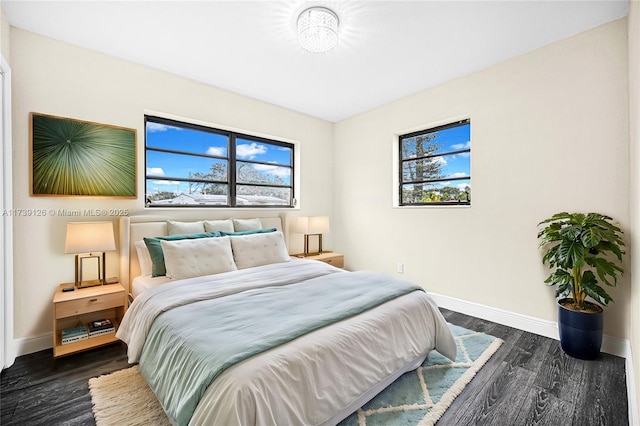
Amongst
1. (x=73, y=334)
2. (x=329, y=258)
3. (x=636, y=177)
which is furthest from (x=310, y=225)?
(x=636, y=177)

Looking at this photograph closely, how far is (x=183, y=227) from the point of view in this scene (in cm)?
298

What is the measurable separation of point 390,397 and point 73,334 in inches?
103

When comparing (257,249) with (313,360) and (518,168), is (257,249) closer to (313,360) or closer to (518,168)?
(313,360)

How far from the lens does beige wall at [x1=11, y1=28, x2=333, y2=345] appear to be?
92.6 inches

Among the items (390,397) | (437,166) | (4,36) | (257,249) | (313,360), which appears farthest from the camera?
(437,166)

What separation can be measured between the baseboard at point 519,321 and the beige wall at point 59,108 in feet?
11.0

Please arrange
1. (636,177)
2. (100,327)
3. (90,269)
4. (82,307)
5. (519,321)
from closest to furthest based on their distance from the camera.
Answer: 1. (636,177)
2. (82,307)
3. (100,327)
4. (90,269)
5. (519,321)

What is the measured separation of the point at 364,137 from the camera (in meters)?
4.29

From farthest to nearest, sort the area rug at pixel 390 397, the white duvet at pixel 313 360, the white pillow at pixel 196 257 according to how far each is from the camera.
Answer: the white pillow at pixel 196 257 → the area rug at pixel 390 397 → the white duvet at pixel 313 360

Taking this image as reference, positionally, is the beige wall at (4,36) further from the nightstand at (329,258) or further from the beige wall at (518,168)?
the beige wall at (518,168)

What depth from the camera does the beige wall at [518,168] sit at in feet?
7.63

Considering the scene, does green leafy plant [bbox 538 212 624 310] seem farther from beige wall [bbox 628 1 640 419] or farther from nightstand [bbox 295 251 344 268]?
nightstand [bbox 295 251 344 268]

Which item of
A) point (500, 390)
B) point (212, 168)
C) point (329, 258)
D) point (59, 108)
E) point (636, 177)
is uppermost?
point (59, 108)

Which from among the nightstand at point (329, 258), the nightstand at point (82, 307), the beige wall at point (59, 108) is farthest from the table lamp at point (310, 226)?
the nightstand at point (82, 307)
